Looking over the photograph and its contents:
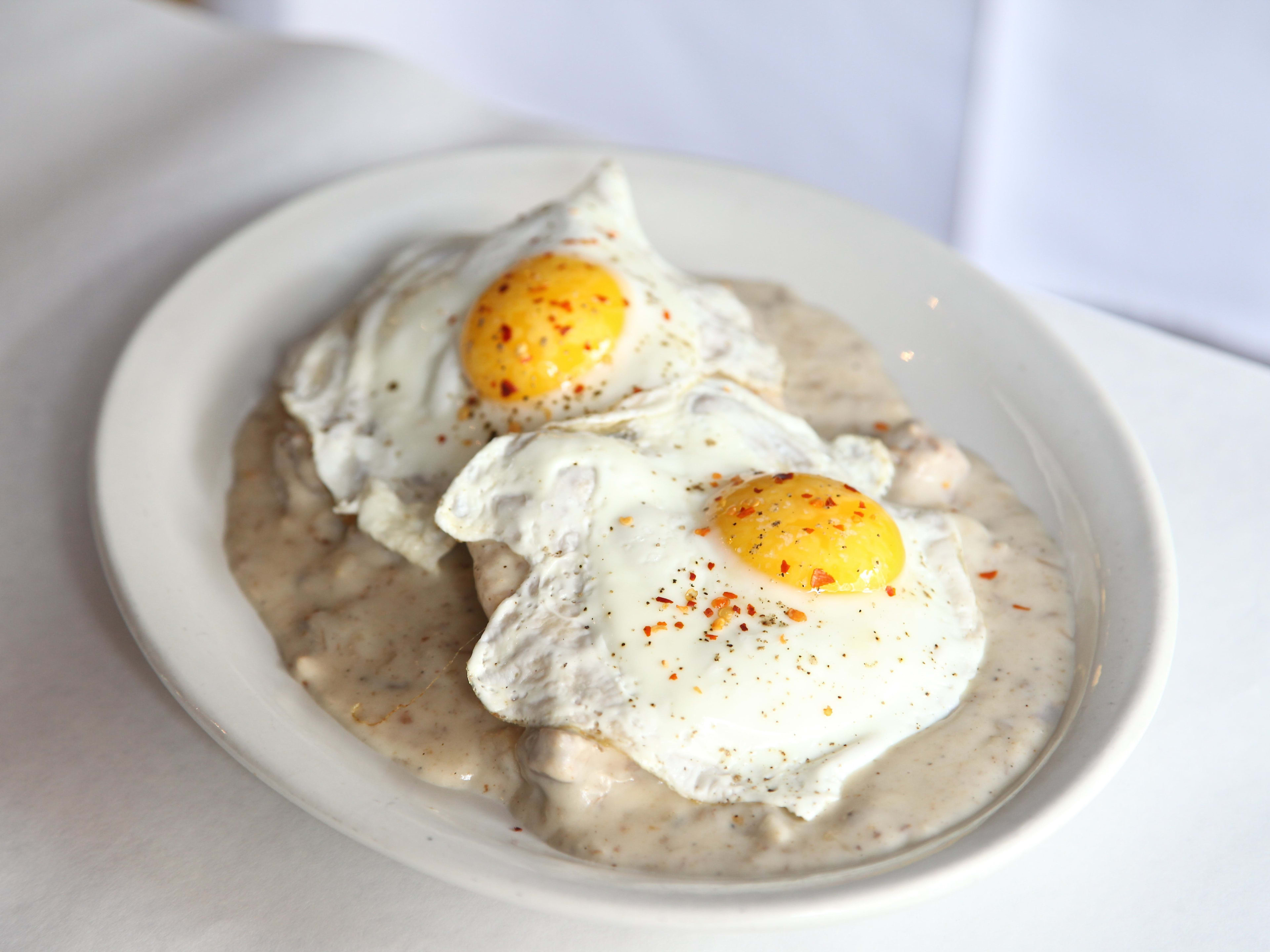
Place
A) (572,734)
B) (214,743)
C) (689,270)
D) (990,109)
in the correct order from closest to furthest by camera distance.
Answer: (572,734), (214,743), (689,270), (990,109)

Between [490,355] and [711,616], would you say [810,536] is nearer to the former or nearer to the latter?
[711,616]

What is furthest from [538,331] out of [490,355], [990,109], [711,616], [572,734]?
[990,109]

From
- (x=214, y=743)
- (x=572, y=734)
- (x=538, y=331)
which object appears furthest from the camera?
(x=538, y=331)

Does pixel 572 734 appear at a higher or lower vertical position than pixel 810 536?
lower

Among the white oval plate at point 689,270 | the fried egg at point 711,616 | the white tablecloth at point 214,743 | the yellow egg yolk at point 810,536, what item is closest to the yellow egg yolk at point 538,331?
the fried egg at point 711,616

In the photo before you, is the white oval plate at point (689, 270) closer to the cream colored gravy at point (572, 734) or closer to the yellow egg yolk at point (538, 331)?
the cream colored gravy at point (572, 734)

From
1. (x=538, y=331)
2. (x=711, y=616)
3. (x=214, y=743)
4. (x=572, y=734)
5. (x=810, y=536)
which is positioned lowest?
(x=214, y=743)

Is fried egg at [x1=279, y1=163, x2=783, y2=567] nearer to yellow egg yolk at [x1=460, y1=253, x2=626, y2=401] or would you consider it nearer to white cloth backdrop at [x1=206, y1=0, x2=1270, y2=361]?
yellow egg yolk at [x1=460, y1=253, x2=626, y2=401]

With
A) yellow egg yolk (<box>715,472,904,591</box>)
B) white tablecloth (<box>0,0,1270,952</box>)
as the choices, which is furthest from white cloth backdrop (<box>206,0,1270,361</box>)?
yellow egg yolk (<box>715,472,904,591</box>)
